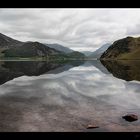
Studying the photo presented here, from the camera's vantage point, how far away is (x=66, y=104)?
2761 centimetres

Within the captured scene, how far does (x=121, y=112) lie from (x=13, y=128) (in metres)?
10.3

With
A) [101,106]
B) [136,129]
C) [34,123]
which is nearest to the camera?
[136,129]

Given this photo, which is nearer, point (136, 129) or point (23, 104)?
point (136, 129)

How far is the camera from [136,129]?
56.1ft
